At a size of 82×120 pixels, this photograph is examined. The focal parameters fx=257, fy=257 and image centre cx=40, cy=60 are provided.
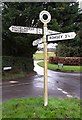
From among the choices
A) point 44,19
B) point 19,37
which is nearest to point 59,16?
point 19,37

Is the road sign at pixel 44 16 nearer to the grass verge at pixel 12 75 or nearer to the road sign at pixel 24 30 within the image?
the road sign at pixel 24 30

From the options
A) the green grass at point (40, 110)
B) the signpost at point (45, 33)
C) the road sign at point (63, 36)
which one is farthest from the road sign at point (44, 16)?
the green grass at point (40, 110)

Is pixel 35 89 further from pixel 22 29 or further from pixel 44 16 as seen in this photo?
pixel 22 29

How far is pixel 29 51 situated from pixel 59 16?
3991 mm

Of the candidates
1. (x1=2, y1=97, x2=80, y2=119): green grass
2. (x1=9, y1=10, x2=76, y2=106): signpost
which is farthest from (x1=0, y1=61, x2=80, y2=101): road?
(x1=9, y1=10, x2=76, y2=106): signpost

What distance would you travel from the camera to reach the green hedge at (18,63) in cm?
1786

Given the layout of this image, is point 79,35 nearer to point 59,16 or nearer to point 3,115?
point 59,16

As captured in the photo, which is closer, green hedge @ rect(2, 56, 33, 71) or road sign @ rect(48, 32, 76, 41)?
road sign @ rect(48, 32, 76, 41)

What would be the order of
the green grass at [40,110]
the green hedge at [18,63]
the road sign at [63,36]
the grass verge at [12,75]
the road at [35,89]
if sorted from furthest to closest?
the green hedge at [18,63]
the grass verge at [12,75]
the road at [35,89]
the road sign at [63,36]
the green grass at [40,110]

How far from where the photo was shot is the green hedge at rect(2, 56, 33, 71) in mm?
17859

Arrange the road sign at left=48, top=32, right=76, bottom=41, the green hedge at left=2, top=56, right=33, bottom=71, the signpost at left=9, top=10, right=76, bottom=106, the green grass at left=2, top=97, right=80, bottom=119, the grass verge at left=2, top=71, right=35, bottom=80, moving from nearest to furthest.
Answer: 1. the green grass at left=2, top=97, right=80, bottom=119
2. the road sign at left=48, top=32, right=76, bottom=41
3. the signpost at left=9, top=10, right=76, bottom=106
4. the grass verge at left=2, top=71, right=35, bottom=80
5. the green hedge at left=2, top=56, right=33, bottom=71

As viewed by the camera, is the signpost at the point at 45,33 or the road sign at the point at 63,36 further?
the signpost at the point at 45,33

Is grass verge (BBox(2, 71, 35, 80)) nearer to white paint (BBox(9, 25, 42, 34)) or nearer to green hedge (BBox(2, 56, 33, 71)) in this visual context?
green hedge (BBox(2, 56, 33, 71))

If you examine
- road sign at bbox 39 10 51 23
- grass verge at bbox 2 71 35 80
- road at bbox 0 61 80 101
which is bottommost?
road at bbox 0 61 80 101
